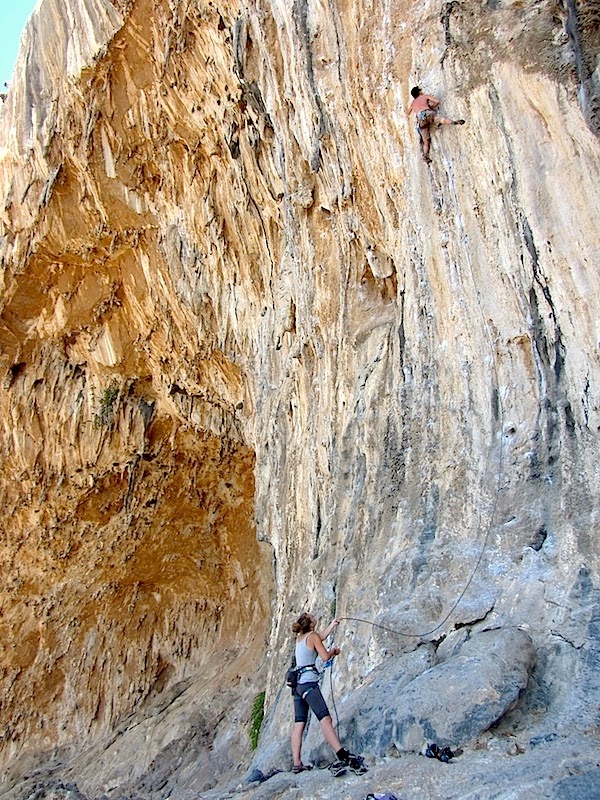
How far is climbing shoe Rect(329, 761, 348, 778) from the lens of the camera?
423cm

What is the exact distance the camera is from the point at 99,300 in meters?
15.3

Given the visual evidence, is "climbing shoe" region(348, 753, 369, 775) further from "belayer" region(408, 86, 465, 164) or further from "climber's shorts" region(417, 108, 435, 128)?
"climber's shorts" region(417, 108, 435, 128)

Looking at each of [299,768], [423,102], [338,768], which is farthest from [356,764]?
[423,102]

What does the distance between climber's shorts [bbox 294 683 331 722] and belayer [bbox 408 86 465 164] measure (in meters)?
5.00

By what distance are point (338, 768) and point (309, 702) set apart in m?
0.43

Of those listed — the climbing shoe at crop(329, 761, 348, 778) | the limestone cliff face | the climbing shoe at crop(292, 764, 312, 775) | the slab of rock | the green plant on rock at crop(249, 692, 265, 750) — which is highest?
the limestone cliff face

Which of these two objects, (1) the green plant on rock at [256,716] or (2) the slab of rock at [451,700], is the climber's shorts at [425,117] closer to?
(2) the slab of rock at [451,700]

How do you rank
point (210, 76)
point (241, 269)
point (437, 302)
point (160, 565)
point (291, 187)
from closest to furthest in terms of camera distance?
1. point (437, 302)
2. point (291, 187)
3. point (210, 76)
4. point (241, 269)
5. point (160, 565)

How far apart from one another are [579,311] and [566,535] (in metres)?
1.80

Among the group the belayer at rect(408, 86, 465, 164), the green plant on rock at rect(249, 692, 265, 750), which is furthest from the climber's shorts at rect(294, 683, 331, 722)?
the green plant on rock at rect(249, 692, 265, 750)

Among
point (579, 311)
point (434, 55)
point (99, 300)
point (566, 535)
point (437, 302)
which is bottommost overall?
point (566, 535)

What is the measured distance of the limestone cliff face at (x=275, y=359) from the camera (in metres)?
5.80

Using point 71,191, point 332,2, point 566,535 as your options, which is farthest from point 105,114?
point 566,535

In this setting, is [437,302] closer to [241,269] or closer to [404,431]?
[404,431]
